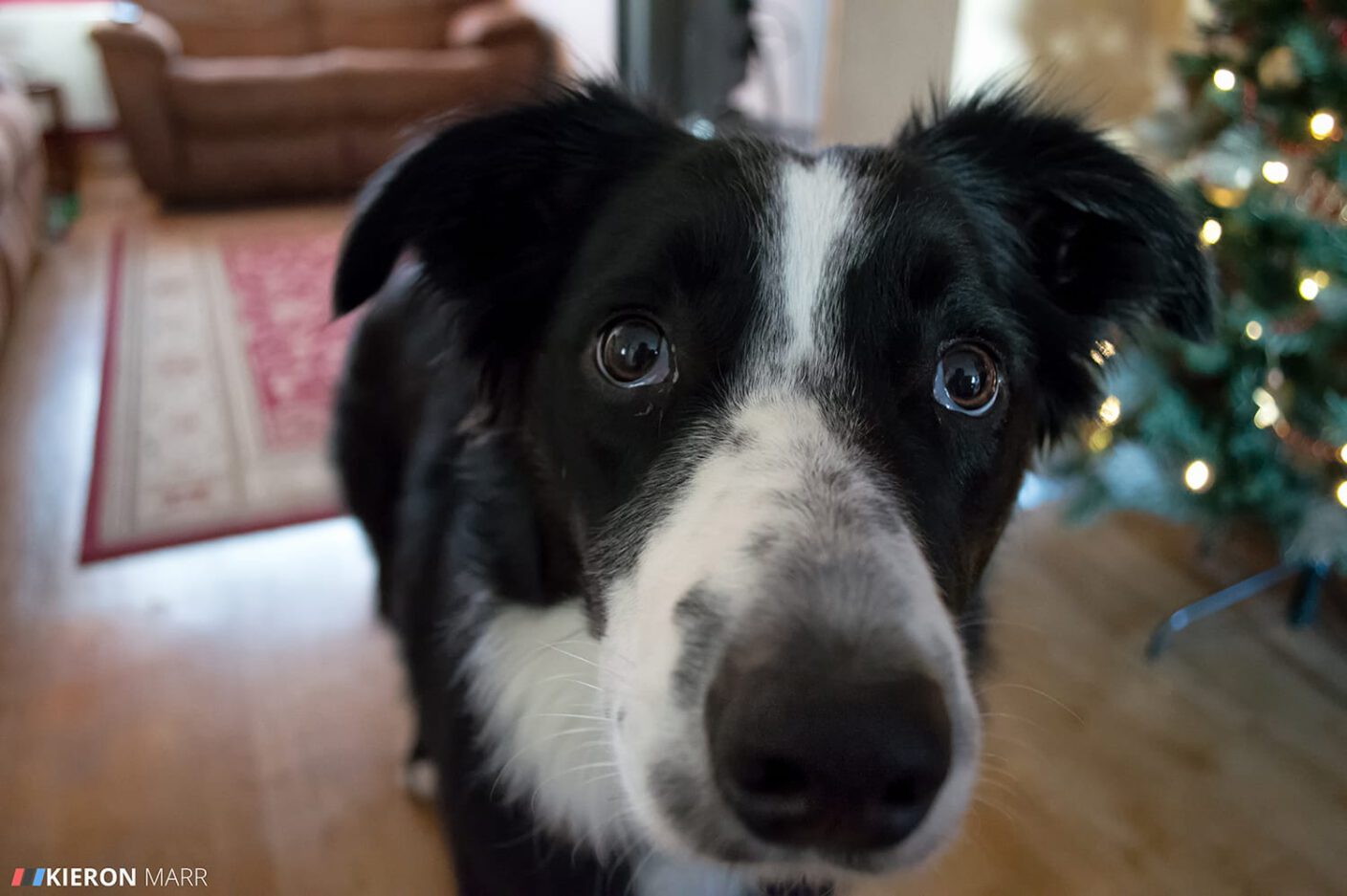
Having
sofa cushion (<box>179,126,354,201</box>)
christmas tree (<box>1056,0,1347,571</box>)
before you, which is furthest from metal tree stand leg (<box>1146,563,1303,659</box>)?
sofa cushion (<box>179,126,354,201</box>)

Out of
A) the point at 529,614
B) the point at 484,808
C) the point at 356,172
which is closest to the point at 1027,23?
the point at 529,614

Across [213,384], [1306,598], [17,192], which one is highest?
[17,192]

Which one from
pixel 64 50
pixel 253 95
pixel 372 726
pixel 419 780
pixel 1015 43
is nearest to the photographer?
pixel 419 780

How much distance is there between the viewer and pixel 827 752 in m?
0.69

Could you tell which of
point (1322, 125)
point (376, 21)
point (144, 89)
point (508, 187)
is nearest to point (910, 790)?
point (508, 187)

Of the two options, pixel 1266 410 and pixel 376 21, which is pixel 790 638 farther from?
pixel 376 21

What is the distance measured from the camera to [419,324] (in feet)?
5.67

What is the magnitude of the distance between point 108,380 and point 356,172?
2595 mm

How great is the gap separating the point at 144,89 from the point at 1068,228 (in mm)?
5282

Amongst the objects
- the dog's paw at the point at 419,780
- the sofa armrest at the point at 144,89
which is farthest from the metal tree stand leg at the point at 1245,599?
the sofa armrest at the point at 144,89

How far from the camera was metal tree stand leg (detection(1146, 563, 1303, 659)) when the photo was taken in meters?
2.31

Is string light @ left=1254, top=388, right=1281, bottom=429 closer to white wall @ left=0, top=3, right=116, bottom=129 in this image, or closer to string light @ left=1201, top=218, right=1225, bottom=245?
string light @ left=1201, top=218, right=1225, bottom=245

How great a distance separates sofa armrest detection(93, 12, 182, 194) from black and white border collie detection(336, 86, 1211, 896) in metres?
4.61

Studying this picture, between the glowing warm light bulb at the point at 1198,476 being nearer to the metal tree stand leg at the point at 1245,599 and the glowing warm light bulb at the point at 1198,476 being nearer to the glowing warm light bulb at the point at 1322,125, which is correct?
the metal tree stand leg at the point at 1245,599
